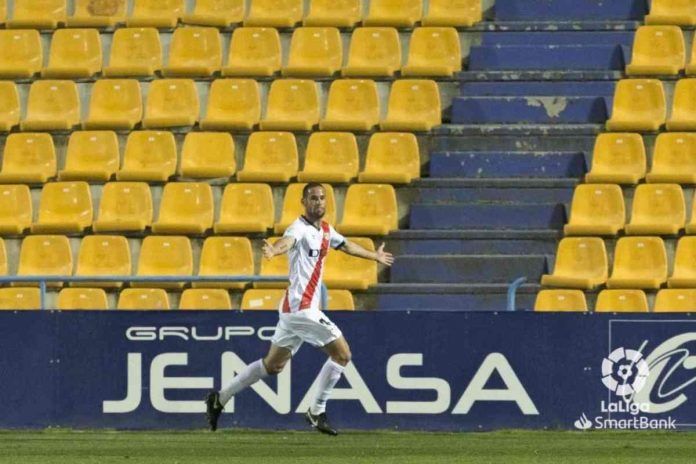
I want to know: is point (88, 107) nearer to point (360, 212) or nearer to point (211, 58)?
point (211, 58)

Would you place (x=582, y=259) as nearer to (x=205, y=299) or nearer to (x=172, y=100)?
(x=205, y=299)

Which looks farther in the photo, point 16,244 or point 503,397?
point 16,244

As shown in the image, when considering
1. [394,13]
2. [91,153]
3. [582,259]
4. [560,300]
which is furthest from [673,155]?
[91,153]

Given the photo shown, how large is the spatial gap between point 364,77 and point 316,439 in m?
6.58

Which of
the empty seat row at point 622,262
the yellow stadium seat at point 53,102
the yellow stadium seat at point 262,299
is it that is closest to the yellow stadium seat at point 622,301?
the empty seat row at point 622,262

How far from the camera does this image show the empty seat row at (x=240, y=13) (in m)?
20.0

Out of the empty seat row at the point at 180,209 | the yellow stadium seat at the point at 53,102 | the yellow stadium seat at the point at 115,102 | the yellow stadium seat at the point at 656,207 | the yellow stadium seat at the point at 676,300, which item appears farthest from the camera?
the yellow stadium seat at the point at 53,102

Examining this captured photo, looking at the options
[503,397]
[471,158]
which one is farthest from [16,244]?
[503,397]

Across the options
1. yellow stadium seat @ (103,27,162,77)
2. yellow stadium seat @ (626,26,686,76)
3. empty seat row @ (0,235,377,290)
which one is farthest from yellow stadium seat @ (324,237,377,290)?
yellow stadium seat @ (103,27,162,77)

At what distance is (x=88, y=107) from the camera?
19969 millimetres

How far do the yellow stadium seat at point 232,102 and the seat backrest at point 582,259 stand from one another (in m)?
4.11

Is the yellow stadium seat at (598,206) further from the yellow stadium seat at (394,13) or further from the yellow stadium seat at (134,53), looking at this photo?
the yellow stadium seat at (134,53)

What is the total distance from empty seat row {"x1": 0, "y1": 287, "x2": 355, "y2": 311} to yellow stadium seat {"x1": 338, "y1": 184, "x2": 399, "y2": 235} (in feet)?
4.37

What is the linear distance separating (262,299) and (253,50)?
191 inches
